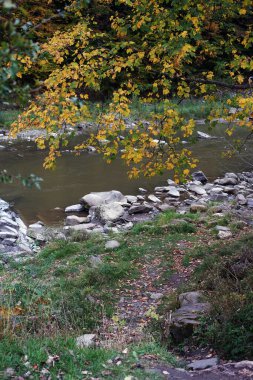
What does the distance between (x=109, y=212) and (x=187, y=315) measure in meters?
6.91

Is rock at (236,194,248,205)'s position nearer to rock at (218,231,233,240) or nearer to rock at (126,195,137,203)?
rock at (126,195,137,203)

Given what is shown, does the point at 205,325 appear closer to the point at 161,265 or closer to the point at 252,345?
the point at 252,345

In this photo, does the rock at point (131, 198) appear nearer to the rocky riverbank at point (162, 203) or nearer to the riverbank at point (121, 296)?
the rocky riverbank at point (162, 203)

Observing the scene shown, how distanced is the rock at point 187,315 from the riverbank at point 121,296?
55mm

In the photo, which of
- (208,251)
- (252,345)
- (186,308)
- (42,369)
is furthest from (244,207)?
(42,369)

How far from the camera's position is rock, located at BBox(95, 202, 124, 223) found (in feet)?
39.8

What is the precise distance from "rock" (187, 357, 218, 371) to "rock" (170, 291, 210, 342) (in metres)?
0.66

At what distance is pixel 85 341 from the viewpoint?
4.93m

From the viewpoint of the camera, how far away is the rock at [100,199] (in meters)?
13.5

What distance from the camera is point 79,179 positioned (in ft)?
54.4

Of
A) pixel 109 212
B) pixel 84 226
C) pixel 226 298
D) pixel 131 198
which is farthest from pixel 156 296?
pixel 131 198

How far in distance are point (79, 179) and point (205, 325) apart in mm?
11690

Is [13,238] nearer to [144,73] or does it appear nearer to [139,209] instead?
[139,209]

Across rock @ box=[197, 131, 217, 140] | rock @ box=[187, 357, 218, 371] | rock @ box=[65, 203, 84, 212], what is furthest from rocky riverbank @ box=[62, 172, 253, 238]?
rock @ box=[197, 131, 217, 140]
